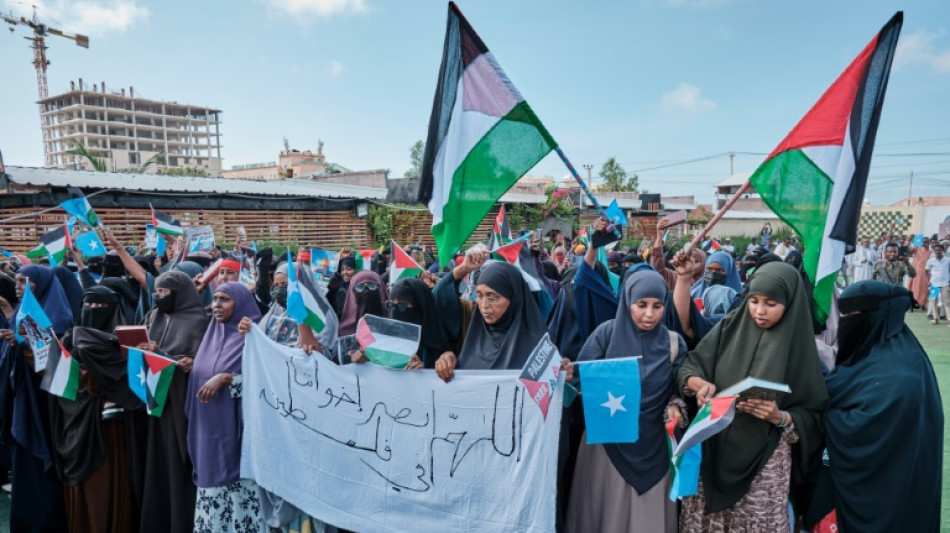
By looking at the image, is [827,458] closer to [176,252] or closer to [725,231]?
[176,252]

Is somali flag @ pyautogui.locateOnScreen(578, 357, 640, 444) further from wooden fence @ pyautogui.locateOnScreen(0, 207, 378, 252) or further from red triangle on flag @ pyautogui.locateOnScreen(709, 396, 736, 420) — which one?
wooden fence @ pyautogui.locateOnScreen(0, 207, 378, 252)

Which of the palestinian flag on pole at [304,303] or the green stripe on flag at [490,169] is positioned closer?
the palestinian flag on pole at [304,303]

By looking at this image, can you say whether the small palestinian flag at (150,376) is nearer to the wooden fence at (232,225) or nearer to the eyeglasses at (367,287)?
the eyeglasses at (367,287)

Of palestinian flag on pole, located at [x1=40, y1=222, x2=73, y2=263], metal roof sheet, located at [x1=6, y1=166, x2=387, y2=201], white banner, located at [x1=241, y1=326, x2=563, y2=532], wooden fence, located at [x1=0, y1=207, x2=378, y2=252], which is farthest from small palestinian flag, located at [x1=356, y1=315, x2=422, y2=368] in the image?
metal roof sheet, located at [x1=6, y1=166, x2=387, y2=201]

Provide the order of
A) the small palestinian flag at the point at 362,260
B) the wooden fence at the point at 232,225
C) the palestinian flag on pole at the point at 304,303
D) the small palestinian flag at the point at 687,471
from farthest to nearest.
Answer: the wooden fence at the point at 232,225 → the small palestinian flag at the point at 362,260 → the palestinian flag on pole at the point at 304,303 → the small palestinian flag at the point at 687,471

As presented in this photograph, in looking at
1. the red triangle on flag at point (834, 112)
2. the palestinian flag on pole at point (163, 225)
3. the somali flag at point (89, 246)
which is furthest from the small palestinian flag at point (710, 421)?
the palestinian flag on pole at point (163, 225)

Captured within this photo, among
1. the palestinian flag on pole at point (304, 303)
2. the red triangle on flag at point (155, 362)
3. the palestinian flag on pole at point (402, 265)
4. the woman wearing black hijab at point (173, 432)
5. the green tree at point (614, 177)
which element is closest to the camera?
the palestinian flag on pole at point (304, 303)

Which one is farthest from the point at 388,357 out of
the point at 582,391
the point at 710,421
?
the point at 710,421

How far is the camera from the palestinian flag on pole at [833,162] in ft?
8.68

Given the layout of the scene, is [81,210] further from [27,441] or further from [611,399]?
[611,399]

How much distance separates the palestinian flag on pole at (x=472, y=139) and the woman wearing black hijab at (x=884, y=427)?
1.73 m

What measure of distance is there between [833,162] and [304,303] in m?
2.71

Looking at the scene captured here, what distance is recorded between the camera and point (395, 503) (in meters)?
2.85

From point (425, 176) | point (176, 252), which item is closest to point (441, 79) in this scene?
point (425, 176)
